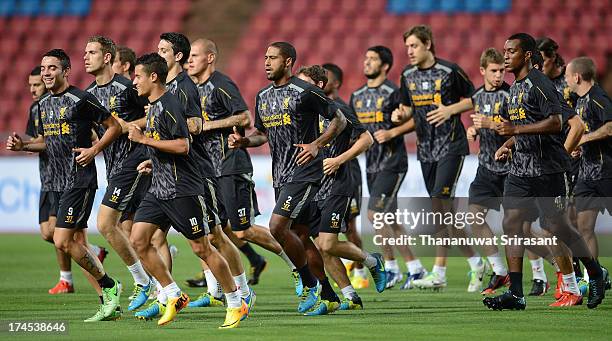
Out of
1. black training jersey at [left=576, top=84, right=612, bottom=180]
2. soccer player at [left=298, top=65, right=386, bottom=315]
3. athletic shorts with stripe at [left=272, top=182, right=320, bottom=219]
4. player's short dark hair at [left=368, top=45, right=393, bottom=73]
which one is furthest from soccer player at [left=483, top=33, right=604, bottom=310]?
player's short dark hair at [left=368, top=45, right=393, bottom=73]

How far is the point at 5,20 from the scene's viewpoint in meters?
30.4

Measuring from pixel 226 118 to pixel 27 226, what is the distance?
37.6 ft

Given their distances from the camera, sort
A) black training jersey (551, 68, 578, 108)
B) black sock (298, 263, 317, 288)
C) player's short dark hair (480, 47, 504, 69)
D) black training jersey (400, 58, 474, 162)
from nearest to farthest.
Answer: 1. black sock (298, 263, 317, 288)
2. black training jersey (551, 68, 578, 108)
3. player's short dark hair (480, 47, 504, 69)
4. black training jersey (400, 58, 474, 162)

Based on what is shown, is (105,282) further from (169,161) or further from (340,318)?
(340,318)

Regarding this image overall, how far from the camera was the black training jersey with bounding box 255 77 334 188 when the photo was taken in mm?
10250

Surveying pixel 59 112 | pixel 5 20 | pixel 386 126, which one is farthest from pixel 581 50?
pixel 59 112

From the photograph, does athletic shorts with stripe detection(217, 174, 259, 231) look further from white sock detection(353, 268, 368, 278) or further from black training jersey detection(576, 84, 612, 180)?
black training jersey detection(576, 84, 612, 180)

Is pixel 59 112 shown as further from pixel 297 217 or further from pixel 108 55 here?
pixel 297 217

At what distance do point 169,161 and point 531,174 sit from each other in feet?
11.6

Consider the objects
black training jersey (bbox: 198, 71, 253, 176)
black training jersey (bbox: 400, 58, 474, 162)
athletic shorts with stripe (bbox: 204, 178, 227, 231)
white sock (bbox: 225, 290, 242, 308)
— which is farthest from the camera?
black training jersey (bbox: 400, 58, 474, 162)

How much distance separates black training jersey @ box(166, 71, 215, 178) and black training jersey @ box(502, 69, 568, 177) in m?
2.98

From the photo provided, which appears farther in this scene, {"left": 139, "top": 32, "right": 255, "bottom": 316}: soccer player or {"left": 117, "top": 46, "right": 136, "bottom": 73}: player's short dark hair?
{"left": 117, "top": 46, "right": 136, "bottom": 73}: player's short dark hair

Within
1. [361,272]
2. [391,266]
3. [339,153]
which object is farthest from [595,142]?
[361,272]

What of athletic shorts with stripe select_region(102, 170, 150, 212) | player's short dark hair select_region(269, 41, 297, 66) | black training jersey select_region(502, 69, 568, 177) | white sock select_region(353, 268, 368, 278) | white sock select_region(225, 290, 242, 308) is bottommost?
white sock select_region(353, 268, 368, 278)
